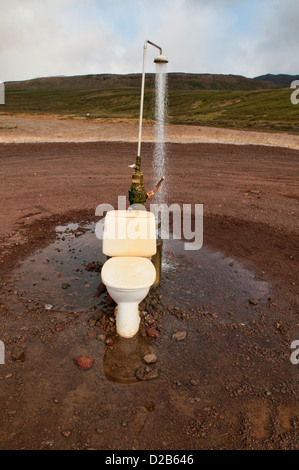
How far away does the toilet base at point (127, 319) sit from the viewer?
12.6 ft

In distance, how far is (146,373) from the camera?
3.38 metres

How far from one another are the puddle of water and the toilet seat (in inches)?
26.5

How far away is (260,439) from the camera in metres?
2.77

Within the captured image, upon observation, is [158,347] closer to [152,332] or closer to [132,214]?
[152,332]

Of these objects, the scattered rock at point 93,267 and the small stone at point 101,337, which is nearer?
the small stone at point 101,337

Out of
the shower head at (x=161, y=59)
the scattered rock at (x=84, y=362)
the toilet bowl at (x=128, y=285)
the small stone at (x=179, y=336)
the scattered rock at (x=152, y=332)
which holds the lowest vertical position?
the scattered rock at (x=84, y=362)

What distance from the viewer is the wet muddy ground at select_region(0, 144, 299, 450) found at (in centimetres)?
284

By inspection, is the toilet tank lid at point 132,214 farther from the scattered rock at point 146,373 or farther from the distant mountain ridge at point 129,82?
the distant mountain ridge at point 129,82

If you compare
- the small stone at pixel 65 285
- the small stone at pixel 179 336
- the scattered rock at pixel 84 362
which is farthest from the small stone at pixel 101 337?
the small stone at pixel 65 285

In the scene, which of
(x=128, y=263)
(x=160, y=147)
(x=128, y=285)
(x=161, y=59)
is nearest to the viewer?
(x=128, y=285)

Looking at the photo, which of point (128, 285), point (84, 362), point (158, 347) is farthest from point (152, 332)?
point (84, 362)

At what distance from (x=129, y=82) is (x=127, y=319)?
177 m

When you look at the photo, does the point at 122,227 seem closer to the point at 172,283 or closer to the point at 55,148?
the point at 172,283

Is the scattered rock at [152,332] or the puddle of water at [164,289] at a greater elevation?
the puddle of water at [164,289]
